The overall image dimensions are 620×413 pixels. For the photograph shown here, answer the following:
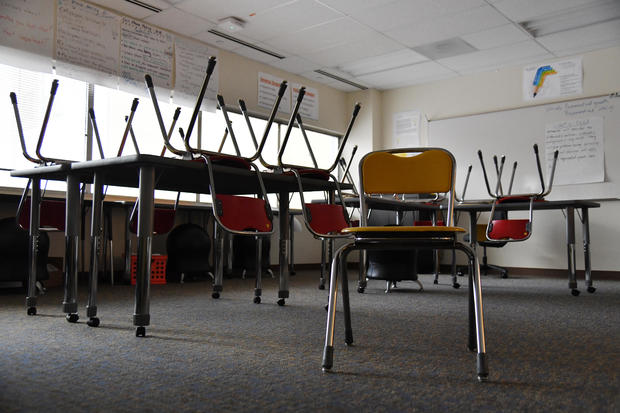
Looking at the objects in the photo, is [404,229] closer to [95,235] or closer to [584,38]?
[95,235]

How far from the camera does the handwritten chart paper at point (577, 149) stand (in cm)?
564

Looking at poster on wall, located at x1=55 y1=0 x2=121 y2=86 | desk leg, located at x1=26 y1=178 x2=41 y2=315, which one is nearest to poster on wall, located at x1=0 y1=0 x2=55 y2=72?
poster on wall, located at x1=55 y1=0 x2=121 y2=86

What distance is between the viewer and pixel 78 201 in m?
2.43

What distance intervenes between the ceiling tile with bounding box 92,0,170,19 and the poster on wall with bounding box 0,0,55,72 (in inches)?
17.7

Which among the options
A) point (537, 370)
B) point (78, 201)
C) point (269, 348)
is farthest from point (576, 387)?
point (78, 201)

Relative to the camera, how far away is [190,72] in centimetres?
543

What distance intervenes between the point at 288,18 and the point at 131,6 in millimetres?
1397

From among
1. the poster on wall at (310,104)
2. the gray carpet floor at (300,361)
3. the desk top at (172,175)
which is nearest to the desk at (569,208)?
the gray carpet floor at (300,361)

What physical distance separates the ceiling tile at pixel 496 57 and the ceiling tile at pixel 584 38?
136mm

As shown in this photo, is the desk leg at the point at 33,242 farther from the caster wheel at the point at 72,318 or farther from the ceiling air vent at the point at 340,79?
the ceiling air vent at the point at 340,79

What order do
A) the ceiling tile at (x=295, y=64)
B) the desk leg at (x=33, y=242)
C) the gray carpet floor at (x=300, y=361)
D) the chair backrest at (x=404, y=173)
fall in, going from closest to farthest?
the gray carpet floor at (x=300, y=361)
the chair backrest at (x=404, y=173)
the desk leg at (x=33, y=242)
the ceiling tile at (x=295, y=64)

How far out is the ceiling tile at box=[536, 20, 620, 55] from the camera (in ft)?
16.6

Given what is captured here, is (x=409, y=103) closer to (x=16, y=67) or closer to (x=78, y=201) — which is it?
(x=16, y=67)

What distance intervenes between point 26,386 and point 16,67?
372cm
